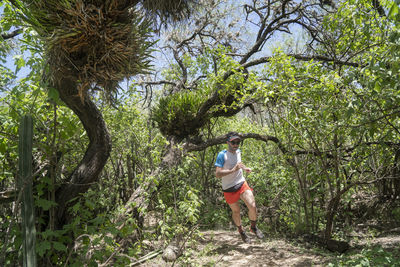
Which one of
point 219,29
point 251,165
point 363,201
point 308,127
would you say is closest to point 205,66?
point 219,29

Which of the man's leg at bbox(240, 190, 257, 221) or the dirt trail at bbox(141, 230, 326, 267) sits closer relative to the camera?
the dirt trail at bbox(141, 230, 326, 267)

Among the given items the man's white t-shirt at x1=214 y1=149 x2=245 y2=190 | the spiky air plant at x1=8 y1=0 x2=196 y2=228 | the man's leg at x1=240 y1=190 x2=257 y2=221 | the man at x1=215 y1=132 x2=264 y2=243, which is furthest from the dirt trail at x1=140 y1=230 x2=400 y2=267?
the spiky air plant at x1=8 y1=0 x2=196 y2=228

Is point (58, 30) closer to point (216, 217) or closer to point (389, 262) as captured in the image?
point (389, 262)

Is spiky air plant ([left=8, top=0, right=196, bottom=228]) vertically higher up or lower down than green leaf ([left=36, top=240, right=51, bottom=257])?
higher up

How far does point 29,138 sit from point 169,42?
733 cm

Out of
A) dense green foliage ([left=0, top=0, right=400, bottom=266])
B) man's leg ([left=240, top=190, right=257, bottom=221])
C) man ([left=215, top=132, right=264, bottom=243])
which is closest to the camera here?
dense green foliage ([left=0, top=0, right=400, bottom=266])

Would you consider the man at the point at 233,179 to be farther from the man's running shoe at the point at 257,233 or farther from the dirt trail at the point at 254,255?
the dirt trail at the point at 254,255

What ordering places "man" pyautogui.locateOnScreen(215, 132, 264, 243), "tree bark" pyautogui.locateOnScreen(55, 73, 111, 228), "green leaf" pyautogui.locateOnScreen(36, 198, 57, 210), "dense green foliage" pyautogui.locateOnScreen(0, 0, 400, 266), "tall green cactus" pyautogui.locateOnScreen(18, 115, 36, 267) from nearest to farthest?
"tall green cactus" pyautogui.locateOnScreen(18, 115, 36, 267), "green leaf" pyautogui.locateOnScreen(36, 198, 57, 210), "dense green foliage" pyautogui.locateOnScreen(0, 0, 400, 266), "tree bark" pyautogui.locateOnScreen(55, 73, 111, 228), "man" pyautogui.locateOnScreen(215, 132, 264, 243)

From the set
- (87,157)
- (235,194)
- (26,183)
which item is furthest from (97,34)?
(235,194)

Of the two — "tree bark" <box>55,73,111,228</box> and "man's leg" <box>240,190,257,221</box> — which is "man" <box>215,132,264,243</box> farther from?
"tree bark" <box>55,73,111,228</box>

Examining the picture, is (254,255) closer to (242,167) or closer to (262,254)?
(262,254)

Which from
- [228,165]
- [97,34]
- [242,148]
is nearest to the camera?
[97,34]

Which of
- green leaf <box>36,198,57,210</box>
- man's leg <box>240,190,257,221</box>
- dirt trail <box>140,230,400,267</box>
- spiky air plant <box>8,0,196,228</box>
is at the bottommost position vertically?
dirt trail <box>140,230,400,267</box>

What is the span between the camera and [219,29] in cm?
878
